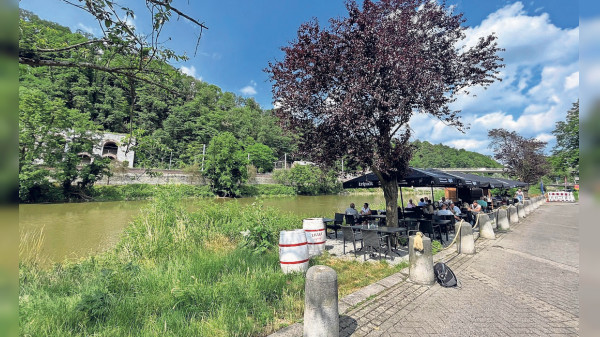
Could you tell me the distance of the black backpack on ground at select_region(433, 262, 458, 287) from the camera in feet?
16.8

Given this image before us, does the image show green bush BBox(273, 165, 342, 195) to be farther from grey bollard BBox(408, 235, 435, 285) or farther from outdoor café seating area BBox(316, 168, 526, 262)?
grey bollard BBox(408, 235, 435, 285)

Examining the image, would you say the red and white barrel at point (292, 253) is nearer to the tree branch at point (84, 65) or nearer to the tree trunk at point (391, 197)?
the tree branch at point (84, 65)

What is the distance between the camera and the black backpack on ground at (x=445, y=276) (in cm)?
512

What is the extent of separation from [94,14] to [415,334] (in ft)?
17.2

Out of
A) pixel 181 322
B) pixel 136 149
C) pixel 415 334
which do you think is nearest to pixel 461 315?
pixel 415 334

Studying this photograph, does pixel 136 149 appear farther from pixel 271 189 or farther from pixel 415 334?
pixel 271 189

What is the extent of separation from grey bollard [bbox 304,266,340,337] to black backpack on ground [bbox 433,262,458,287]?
2974 mm

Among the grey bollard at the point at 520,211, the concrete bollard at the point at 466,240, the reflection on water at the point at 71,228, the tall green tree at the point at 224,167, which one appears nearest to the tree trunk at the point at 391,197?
the concrete bollard at the point at 466,240

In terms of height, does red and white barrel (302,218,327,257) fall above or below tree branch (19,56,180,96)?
below

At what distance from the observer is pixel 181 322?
134 inches

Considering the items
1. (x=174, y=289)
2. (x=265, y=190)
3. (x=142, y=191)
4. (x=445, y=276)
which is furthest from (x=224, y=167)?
(x=445, y=276)

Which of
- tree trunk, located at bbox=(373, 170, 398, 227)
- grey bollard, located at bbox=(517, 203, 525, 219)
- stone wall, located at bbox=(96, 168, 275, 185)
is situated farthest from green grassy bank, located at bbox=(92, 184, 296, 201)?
grey bollard, located at bbox=(517, 203, 525, 219)

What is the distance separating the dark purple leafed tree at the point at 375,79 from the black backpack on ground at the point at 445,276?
9.86ft

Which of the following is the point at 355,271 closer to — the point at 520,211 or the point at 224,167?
the point at 520,211
